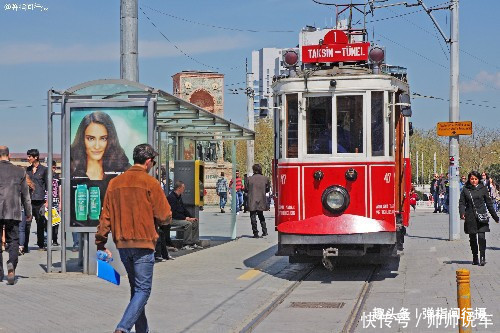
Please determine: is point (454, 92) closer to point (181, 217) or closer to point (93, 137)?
point (181, 217)

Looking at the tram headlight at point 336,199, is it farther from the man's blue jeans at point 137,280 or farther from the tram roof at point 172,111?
the man's blue jeans at point 137,280

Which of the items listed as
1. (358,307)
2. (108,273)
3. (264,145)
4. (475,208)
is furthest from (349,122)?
(264,145)

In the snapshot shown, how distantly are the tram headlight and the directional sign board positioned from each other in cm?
901

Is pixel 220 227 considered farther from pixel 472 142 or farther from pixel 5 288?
pixel 472 142

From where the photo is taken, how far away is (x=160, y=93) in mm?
13859

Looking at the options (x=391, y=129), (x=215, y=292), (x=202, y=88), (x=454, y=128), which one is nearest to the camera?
(x=215, y=292)

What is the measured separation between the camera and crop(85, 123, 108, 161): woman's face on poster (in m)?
13.7

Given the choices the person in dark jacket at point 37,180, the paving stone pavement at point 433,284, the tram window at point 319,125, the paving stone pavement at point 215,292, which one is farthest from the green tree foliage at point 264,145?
the tram window at point 319,125

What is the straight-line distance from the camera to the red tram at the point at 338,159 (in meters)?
13.1

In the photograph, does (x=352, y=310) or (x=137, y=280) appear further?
(x=352, y=310)

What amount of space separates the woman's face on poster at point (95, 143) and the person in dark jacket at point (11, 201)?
1.14 m

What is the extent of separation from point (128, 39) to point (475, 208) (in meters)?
6.48

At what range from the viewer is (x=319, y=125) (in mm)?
13586

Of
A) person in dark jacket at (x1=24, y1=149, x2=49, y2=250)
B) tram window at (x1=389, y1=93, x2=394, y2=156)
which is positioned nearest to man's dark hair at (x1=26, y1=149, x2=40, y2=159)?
person in dark jacket at (x1=24, y1=149, x2=49, y2=250)
